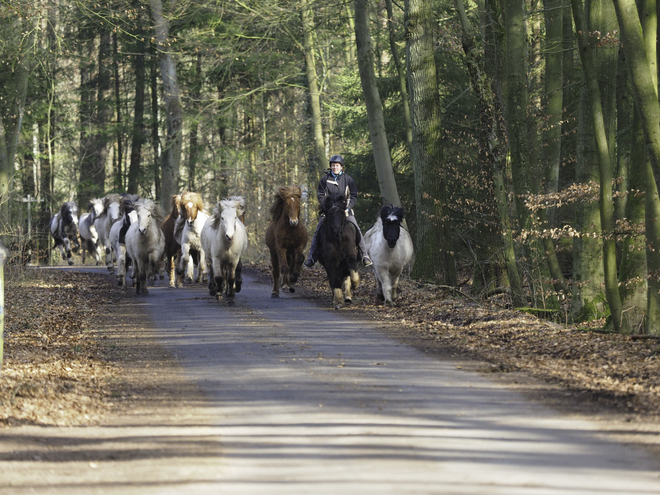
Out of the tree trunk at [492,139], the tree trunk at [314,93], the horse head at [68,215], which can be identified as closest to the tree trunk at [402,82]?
the tree trunk at [314,93]

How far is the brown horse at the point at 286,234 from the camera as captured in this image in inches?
703

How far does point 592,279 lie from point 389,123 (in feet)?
38.9

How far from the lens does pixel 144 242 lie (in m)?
20.2

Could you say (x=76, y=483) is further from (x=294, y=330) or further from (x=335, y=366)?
(x=294, y=330)

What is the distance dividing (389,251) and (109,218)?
12.9 metres

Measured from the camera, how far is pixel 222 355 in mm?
10977

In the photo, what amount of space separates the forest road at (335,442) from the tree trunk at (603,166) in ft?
15.5

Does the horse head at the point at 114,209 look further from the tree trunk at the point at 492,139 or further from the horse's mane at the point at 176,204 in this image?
the tree trunk at the point at 492,139

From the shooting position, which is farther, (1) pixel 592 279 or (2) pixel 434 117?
(2) pixel 434 117

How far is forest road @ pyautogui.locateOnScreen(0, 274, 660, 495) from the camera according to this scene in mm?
5543

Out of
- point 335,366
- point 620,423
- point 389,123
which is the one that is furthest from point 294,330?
point 389,123

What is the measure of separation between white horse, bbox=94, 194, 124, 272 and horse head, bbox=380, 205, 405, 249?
11.2 metres

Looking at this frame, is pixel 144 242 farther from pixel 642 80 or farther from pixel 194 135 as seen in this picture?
pixel 194 135

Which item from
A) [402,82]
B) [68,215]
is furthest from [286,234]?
[68,215]
